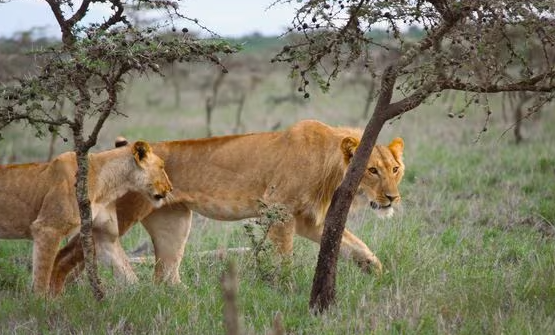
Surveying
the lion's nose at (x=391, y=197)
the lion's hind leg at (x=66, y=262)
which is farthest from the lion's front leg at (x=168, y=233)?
the lion's nose at (x=391, y=197)

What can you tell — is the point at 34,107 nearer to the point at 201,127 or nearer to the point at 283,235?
the point at 283,235

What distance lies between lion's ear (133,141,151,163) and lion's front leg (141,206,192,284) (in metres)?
0.55

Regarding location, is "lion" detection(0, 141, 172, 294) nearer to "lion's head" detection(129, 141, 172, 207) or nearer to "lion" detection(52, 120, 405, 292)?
"lion's head" detection(129, 141, 172, 207)

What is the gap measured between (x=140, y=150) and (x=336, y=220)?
2044mm

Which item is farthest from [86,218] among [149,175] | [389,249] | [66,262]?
[389,249]

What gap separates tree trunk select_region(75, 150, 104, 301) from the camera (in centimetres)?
554

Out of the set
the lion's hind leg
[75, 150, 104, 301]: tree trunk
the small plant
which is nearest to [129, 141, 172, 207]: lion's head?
the lion's hind leg

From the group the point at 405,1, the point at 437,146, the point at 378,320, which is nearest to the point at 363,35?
the point at 405,1

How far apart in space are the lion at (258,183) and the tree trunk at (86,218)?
115 cm

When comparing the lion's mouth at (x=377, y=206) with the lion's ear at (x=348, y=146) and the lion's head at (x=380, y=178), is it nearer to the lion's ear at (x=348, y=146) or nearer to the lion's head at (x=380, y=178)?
the lion's head at (x=380, y=178)

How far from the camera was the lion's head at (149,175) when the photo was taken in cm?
695

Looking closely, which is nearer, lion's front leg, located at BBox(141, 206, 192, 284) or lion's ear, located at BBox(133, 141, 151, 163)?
lion's ear, located at BBox(133, 141, 151, 163)

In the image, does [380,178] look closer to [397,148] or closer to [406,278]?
[397,148]

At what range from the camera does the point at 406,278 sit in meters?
6.36
